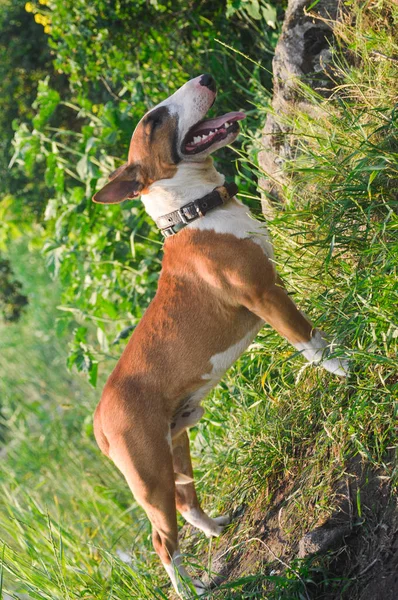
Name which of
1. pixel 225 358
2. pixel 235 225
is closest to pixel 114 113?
pixel 235 225

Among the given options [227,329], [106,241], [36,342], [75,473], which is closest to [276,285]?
[227,329]

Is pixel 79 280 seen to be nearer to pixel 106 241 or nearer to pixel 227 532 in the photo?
pixel 106 241

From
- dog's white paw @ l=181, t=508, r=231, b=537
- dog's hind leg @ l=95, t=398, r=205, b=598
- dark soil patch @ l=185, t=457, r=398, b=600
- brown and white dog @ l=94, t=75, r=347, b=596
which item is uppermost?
brown and white dog @ l=94, t=75, r=347, b=596

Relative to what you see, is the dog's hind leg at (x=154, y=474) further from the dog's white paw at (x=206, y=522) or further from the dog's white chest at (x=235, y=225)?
the dog's white chest at (x=235, y=225)

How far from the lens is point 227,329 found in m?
3.37

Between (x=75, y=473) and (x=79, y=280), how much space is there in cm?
171

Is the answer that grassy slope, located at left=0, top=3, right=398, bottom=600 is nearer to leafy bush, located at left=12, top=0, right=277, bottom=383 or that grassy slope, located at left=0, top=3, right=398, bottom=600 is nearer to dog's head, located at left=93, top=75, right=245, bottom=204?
dog's head, located at left=93, top=75, right=245, bottom=204

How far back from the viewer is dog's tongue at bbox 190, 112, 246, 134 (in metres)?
3.34

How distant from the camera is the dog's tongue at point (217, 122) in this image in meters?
3.34

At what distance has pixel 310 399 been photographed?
3633mm

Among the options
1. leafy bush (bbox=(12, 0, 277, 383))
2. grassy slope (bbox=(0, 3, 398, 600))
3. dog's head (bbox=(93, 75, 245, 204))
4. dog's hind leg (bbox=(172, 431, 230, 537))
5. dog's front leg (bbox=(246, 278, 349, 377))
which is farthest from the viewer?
leafy bush (bbox=(12, 0, 277, 383))

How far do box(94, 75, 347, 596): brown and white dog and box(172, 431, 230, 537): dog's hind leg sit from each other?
258mm

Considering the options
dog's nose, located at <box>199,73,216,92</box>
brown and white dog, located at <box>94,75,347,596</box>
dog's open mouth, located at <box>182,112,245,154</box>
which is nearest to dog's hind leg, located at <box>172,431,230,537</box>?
brown and white dog, located at <box>94,75,347,596</box>

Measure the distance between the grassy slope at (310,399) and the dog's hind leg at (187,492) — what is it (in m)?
0.10
